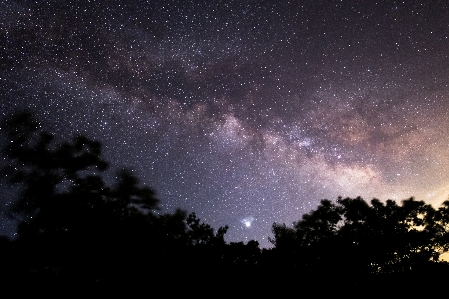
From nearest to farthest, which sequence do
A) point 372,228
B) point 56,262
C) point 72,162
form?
point 56,262 → point 72,162 → point 372,228

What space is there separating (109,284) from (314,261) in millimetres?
6916

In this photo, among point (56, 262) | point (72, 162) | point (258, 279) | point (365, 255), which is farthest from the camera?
point (72, 162)

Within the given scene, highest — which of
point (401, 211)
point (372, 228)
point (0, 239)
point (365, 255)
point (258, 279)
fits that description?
point (401, 211)

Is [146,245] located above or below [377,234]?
below

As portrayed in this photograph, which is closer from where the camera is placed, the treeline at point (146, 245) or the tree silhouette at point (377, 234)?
the treeline at point (146, 245)

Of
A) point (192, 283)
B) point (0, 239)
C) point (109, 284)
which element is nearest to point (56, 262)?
point (109, 284)

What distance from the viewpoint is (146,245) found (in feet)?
24.8

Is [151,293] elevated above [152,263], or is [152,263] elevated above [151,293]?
[152,263]

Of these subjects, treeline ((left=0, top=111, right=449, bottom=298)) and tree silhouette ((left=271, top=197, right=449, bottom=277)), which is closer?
treeline ((left=0, top=111, right=449, bottom=298))

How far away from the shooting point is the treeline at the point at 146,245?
7195mm

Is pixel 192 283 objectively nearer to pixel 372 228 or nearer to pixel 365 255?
pixel 365 255

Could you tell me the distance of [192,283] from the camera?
23.6 feet

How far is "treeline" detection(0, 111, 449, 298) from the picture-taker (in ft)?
23.6

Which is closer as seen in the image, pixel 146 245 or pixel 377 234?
pixel 146 245
